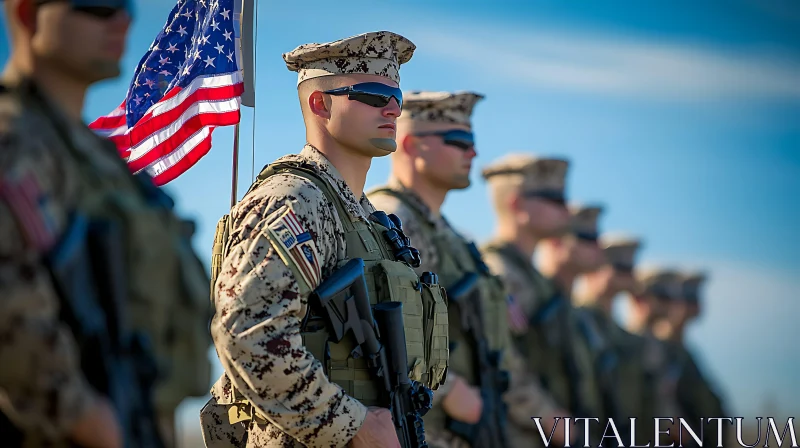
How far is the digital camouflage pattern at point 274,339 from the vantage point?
430 cm

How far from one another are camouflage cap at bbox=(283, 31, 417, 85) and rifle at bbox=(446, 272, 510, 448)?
229 centimetres

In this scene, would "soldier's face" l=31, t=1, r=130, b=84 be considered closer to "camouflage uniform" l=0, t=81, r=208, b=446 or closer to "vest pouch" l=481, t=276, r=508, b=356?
"camouflage uniform" l=0, t=81, r=208, b=446

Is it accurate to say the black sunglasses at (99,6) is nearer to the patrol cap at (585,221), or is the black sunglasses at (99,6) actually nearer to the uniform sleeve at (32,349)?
the uniform sleeve at (32,349)

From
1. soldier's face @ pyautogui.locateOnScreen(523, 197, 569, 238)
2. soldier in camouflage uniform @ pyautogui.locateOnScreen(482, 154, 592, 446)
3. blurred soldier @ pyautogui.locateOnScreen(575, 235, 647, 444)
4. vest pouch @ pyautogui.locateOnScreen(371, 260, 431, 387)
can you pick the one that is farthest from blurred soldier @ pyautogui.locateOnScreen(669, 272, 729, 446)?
vest pouch @ pyautogui.locateOnScreen(371, 260, 431, 387)

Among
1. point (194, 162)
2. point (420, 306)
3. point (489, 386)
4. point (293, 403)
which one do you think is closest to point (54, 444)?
point (293, 403)

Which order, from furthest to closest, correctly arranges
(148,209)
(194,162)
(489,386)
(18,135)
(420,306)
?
(489,386) → (194,162) → (420,306) → (148,209) → (18,135)

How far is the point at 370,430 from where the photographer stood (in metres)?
4.51

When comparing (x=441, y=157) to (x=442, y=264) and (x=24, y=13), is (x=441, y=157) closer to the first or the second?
(x=442, y=264)

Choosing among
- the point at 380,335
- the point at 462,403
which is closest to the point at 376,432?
the point at 380,335

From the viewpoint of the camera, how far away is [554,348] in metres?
9.89

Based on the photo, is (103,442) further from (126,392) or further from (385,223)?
(385,223)

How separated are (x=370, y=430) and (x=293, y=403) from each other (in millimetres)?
335

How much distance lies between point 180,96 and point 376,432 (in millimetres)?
2045

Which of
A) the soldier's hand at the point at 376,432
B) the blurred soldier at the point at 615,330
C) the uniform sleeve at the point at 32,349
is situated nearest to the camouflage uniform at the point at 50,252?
the uniform sleeve at the point at 32,349
